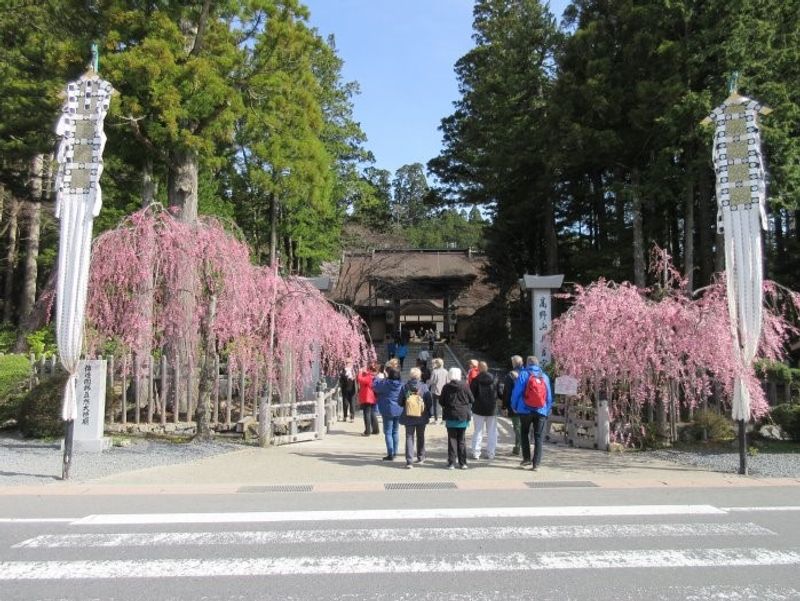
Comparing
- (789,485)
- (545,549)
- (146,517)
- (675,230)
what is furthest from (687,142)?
(146,517)

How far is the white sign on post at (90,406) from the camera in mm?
11000

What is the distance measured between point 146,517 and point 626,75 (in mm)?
20863

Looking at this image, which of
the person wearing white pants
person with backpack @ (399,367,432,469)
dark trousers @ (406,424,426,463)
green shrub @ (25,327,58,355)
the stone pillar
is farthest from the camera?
green shrub @ (25,327,58,355)

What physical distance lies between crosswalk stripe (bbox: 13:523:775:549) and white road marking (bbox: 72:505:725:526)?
49 cm

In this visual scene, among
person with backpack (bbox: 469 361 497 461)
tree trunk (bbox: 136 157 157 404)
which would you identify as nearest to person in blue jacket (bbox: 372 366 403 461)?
person with backpack (bbox: 469 361 497 461)

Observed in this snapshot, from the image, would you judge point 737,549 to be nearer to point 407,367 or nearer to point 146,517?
point 146,517

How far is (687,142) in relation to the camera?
65.7ft

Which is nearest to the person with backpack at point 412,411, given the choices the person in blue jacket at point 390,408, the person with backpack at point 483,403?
the person in blue jacket at point 390,408

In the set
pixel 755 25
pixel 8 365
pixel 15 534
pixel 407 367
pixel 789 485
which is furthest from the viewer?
pixel 407 367

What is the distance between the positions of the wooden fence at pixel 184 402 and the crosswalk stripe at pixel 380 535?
19.0 feet

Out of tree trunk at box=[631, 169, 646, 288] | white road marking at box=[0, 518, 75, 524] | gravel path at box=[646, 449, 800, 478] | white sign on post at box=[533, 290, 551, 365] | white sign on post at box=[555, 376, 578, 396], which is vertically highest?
tree trunk at box=[631, 169, 646, 288]

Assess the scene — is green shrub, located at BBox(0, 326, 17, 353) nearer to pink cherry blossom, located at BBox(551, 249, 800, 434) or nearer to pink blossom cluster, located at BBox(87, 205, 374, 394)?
pink blossom cluster, located at BBox(87, 205, 374, 394)

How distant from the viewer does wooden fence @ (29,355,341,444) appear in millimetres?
12672

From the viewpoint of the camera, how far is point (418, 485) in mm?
8695
